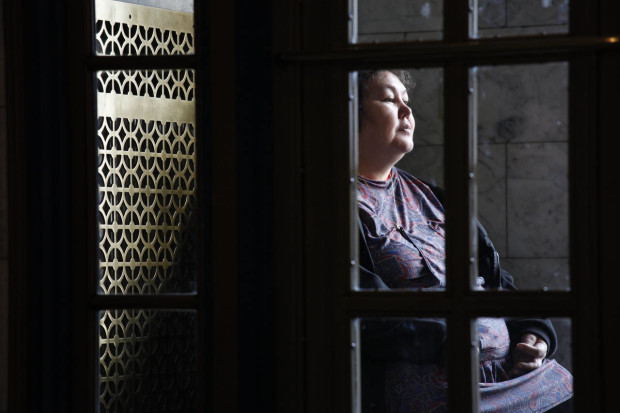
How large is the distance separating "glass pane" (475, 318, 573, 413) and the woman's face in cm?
43

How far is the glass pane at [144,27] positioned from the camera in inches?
74.4

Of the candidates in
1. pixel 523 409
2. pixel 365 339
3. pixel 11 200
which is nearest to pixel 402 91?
pixel 365 339

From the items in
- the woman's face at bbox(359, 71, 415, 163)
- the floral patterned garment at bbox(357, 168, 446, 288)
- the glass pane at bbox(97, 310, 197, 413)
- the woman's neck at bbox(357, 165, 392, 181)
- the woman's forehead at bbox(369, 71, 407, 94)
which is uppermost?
the woman's forehead at bbox(369, 71, 407, 94)

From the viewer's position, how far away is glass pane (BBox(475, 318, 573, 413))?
67.9 inches

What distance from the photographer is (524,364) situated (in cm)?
174

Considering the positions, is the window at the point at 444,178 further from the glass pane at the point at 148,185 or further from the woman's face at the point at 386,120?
the glass pane at the point at 148,185

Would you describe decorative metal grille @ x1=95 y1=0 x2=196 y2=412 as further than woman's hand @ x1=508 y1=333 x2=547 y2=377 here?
Yes

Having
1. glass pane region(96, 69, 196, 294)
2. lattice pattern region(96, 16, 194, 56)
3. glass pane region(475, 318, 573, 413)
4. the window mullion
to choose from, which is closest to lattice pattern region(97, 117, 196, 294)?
glass pane region(96, 69, 196, 294)

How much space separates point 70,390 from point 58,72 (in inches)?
29.7

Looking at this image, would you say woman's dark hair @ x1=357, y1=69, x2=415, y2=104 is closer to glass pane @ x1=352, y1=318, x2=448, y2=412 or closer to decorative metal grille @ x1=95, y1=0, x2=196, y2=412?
decorative metal grille @ x1=95, y1=0, x2=196, y2=412

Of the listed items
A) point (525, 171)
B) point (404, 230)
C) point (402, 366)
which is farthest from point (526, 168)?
point (402, 366)

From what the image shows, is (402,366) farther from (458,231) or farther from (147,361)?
(147,361)

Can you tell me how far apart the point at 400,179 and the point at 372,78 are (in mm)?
238

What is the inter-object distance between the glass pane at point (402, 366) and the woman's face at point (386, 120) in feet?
1.24
